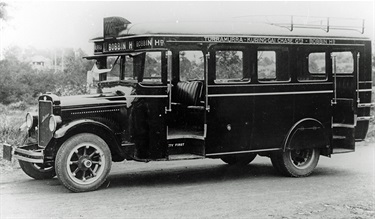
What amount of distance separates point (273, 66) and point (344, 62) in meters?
1.74

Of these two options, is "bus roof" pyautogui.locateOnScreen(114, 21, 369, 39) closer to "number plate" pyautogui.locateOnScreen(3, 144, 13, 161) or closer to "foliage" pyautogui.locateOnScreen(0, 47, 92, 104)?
"number plate" pyautogui.locateOnScreen(3, 144, 13, 161)

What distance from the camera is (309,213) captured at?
6.61 metres

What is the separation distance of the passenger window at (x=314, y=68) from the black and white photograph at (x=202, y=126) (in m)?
0.03

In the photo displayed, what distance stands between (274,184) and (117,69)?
3.07 meters

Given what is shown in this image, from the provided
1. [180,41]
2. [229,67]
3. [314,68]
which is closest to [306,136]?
[314,68]

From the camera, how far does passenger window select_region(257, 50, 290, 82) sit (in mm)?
8930

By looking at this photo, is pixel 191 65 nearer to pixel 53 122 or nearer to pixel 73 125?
pixel 73 125

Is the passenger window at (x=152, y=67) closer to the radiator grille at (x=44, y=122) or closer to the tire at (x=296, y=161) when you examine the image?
the radiator grille at (x=44, y=122)

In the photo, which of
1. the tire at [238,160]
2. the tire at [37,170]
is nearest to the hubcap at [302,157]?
the tire at [238,160]

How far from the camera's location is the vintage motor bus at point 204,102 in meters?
7.80

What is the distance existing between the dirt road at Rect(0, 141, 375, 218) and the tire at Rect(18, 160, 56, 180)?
0.14m

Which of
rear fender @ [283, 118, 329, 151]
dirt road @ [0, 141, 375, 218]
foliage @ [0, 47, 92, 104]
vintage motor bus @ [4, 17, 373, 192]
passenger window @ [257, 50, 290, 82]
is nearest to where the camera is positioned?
dirt road @ [0, 141, 375, 218]

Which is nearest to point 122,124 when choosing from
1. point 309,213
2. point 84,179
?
point 84,179

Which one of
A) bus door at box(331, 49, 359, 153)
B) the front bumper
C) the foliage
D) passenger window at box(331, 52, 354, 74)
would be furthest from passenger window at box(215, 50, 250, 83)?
the foliage
